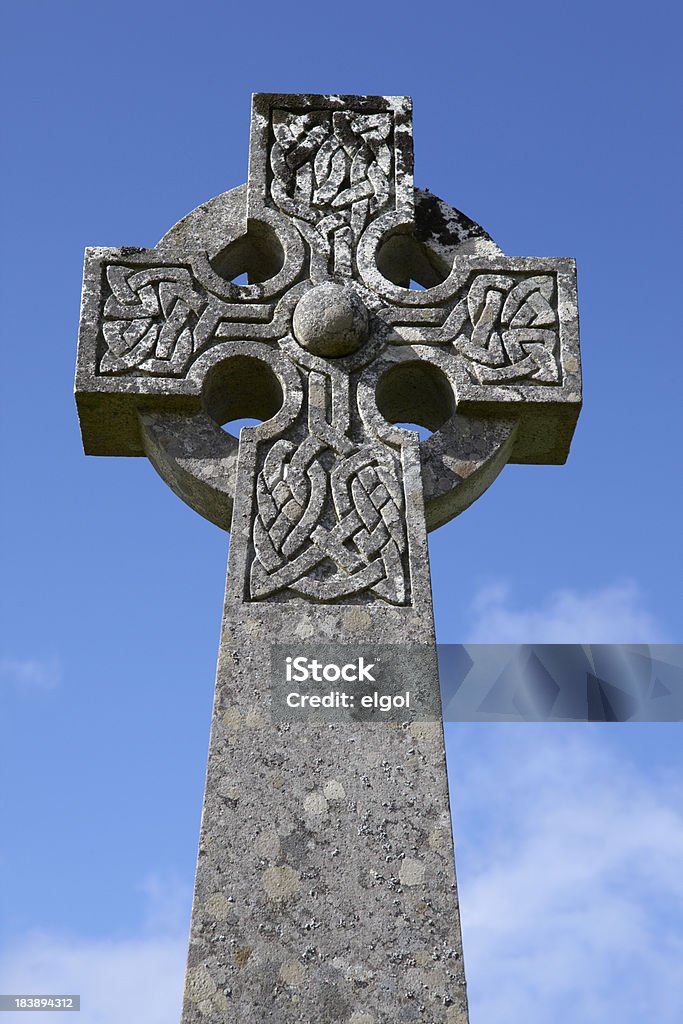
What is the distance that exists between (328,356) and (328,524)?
2.54ft

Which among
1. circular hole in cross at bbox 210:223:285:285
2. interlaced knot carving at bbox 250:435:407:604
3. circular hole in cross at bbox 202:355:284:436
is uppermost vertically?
circular hole in cross at bbox 210:223:285:285

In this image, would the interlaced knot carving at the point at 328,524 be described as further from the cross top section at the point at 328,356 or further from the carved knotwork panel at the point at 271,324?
the carved knotwork panel at the point at 271,324

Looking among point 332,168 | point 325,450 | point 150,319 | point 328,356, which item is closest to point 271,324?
point 328,356

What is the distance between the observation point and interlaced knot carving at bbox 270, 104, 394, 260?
599 centimetres

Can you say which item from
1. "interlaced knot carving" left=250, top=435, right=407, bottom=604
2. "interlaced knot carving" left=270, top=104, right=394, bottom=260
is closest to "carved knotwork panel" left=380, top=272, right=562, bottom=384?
"interlaced knot carving" left=270, top=104, right=394, bottom=260

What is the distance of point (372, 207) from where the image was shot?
6.02 m

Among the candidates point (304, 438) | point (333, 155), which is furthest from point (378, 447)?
point (333, 155)

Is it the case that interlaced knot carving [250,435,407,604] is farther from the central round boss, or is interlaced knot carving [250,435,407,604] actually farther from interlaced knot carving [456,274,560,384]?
interlaced knot carving [456,274,560,384]

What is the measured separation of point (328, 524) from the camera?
5.34m

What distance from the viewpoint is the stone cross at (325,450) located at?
15.1 feet

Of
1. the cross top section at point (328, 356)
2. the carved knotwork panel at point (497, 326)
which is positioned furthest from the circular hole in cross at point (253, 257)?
the carved knotwork panel at point (497, 326)

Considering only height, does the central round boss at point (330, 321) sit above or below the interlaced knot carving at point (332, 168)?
below

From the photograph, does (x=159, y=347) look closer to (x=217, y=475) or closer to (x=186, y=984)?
(x=217, y=475)

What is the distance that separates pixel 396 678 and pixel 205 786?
2.53 feet
